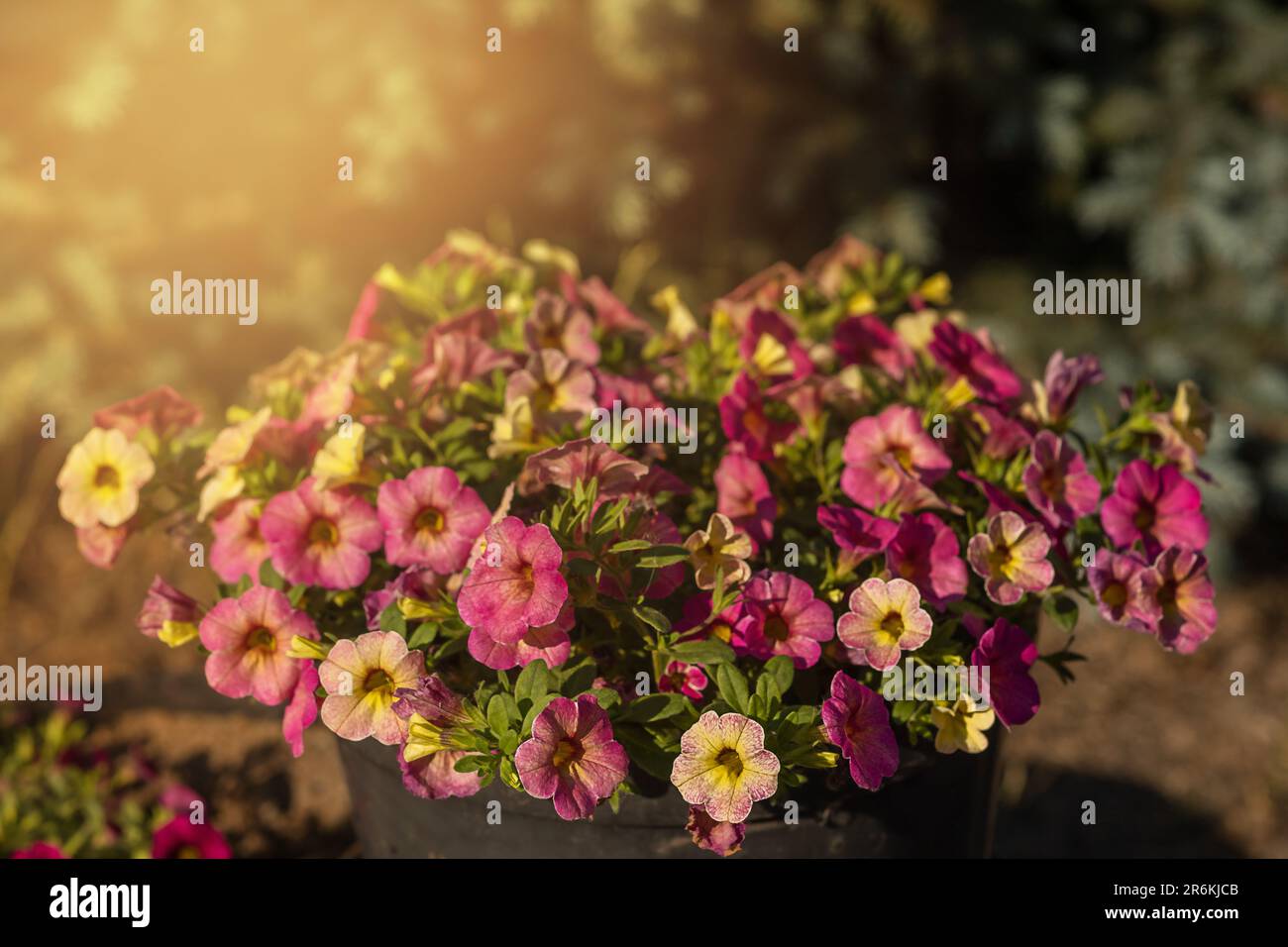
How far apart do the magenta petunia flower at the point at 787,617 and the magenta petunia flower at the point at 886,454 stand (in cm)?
18

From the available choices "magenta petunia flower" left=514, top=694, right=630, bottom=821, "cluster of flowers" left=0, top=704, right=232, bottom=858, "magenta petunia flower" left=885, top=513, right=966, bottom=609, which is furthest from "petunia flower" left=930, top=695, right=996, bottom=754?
"cluster of flowers" left=0, top=704, right=232, bottom=858

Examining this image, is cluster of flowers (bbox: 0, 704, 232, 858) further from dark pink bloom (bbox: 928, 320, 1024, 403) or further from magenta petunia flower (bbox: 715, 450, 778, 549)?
dark pink bloom (bbox: 928, 320, 1024, 403)

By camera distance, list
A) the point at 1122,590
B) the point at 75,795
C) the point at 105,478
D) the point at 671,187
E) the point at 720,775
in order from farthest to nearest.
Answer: the point at 671,187 → the point at 75,795 → the point at 105,478 → the point at 1122,590 → the point at 720,775

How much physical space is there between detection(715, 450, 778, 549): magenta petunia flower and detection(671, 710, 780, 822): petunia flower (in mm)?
321

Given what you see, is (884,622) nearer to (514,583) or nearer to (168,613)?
(514,583)

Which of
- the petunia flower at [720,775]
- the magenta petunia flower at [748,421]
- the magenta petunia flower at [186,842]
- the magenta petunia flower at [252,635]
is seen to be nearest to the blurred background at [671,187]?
the magenta petunia flower at [186,842]

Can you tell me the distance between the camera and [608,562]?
128 cm

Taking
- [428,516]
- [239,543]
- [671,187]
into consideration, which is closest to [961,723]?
[428,516]

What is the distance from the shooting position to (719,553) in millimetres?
1335

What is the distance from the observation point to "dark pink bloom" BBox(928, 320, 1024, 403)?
5.40 feet

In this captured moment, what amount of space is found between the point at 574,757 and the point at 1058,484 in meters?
0.71

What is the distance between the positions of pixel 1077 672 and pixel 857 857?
232 cm

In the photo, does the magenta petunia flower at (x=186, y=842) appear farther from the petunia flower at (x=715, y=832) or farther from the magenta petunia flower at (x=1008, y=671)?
the magenta petunia flower at (x=1008, y=671)
